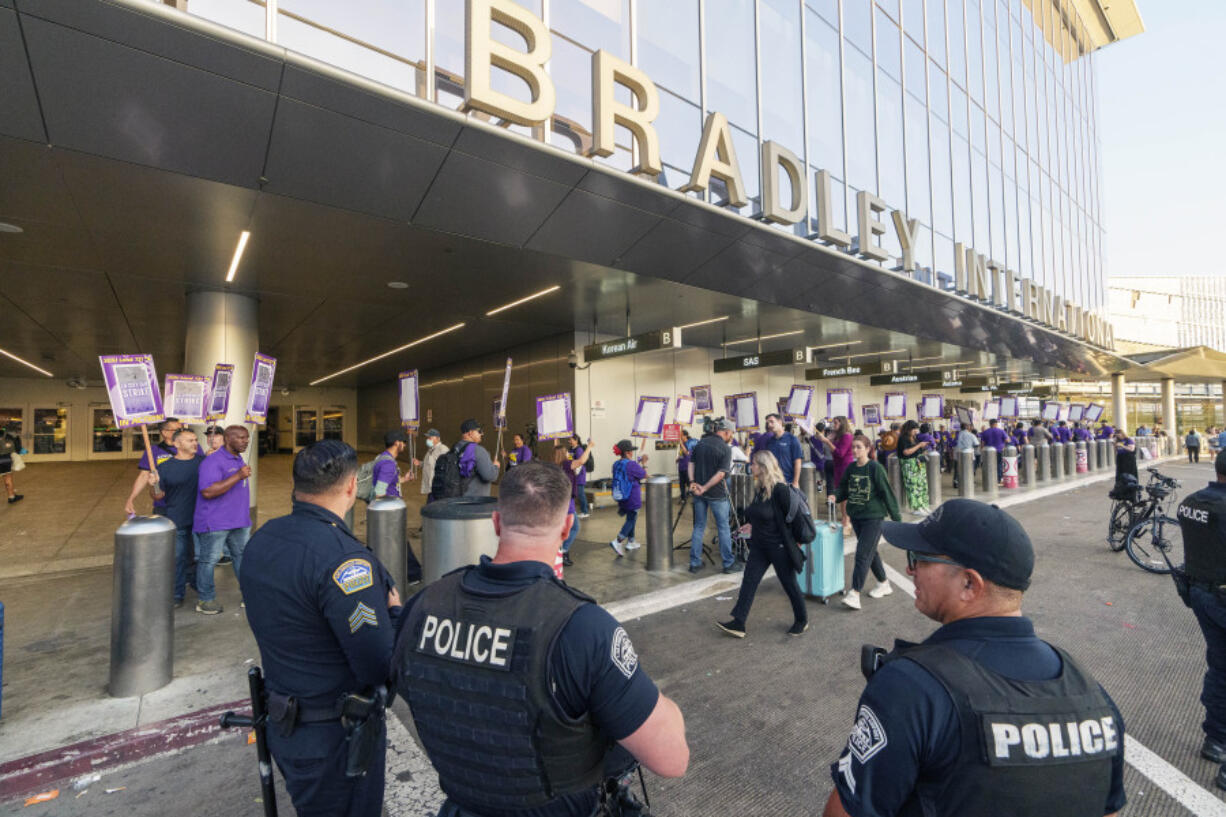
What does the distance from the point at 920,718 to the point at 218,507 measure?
6711 mm

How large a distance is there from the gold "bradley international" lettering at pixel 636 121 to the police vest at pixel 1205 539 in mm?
6921

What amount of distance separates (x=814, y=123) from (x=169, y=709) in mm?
15422

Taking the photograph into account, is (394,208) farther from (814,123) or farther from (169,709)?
(814,123)

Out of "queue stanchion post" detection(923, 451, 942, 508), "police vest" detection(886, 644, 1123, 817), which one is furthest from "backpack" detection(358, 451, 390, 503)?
"queue stanchion post" detection(923, 451, 942, 508)

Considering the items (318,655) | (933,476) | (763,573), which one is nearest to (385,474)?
(763,573)

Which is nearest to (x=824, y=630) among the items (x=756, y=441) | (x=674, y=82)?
(x=756, y=441)

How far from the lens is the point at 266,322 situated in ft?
44.2

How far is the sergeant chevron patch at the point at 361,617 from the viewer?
1966 millimetres

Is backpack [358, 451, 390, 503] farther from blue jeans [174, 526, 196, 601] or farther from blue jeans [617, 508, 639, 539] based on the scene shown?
blue jeans [617, 508, 639, 539]

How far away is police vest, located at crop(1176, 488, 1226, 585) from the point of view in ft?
10.5

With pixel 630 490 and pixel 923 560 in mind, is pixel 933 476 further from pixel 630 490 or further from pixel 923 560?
pixel 923 560

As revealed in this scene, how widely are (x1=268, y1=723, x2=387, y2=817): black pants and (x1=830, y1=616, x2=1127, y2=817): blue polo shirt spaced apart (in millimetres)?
1666

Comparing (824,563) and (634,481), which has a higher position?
(634,481)

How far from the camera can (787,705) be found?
3.85 m
